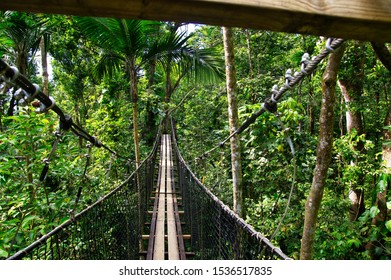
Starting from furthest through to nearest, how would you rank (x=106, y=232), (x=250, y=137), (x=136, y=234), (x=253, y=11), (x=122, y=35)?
(x=250, y=137) → (x=122, y=35) → (x=136, y=234) → (x=106, y=232) → (x=253, y=11)

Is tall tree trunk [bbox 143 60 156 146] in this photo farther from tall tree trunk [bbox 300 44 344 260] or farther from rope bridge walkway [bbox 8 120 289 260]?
tall tree trunk [bbox 300 44 344 260]

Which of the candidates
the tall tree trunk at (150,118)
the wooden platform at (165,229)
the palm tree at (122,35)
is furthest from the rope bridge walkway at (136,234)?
the tall tree trunk at (150,118)

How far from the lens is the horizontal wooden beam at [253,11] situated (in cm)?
54

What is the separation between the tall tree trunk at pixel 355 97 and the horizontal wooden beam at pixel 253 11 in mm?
2683

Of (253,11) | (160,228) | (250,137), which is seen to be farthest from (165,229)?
(253,11)

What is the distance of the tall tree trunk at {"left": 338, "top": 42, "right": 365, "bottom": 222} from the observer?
10.6 feet

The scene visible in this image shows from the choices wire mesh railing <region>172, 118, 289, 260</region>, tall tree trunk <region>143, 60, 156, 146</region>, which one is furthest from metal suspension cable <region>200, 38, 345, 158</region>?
tall tree trunk <region>143, 60, 156, 146</region>

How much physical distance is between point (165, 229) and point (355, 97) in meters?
2.64

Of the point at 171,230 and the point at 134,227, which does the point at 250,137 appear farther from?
the point at 134,227

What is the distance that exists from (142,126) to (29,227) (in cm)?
510

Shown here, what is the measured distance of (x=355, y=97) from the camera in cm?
341

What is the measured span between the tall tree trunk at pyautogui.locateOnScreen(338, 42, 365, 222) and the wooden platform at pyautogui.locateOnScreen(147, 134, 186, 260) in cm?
202

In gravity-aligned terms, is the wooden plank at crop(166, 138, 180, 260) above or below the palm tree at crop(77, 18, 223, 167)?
below
